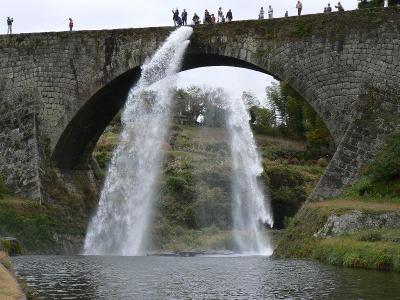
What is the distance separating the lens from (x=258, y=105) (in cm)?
8125

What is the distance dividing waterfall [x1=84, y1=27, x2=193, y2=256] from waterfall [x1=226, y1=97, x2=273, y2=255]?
6833 mm

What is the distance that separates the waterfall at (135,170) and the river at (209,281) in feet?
37.4

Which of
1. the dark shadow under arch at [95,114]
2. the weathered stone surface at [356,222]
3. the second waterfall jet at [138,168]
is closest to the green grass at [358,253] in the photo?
the weathered stone surface at [356,222]

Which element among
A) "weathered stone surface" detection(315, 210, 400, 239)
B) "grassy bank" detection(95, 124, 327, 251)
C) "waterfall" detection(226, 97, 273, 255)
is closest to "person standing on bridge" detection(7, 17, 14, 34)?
"grassy bank" detection(95, 124, 327, 251)

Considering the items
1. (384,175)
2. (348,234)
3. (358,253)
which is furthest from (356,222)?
(384,175)

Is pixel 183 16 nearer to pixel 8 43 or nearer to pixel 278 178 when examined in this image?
pixel 8 43

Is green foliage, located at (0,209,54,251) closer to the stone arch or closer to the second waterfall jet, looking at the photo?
the second waterfall jet

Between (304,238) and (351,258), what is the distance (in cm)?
362

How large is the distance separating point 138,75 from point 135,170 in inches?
163

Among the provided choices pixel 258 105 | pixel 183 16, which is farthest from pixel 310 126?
pixel 183 16

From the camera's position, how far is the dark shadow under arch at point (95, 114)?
3028 centimetres

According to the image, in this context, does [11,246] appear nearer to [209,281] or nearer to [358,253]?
[209,281]

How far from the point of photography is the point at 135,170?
31.7 meters

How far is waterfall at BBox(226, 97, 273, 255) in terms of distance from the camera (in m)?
39.9
